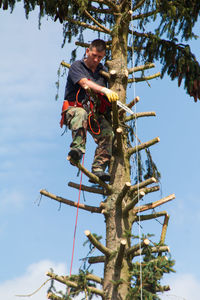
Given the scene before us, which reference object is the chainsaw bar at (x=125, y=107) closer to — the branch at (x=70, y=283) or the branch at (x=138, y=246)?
the branch at (x=138, y=246)

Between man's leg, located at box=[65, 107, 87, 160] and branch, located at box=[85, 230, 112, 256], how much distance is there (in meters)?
1.03

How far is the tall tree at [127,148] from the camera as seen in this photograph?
5.86m

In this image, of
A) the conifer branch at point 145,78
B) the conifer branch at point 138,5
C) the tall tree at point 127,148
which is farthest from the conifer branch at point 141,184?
the conifer branch at point 138,5

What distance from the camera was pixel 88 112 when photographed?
6684 mm

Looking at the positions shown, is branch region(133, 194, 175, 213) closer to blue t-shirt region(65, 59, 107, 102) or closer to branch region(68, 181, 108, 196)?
branch region(68, 181, 108, 196)

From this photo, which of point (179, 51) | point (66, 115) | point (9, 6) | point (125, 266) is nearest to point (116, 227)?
point (125, 266)

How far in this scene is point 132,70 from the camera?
7.29 meters

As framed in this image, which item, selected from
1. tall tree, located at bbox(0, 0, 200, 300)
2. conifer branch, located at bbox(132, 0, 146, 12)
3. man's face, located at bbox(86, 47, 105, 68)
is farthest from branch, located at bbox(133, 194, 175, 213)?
conifer branch, located at bbox(132, 0, 146, 12)

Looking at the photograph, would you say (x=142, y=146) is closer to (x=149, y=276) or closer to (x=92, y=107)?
(x=92, y=107)

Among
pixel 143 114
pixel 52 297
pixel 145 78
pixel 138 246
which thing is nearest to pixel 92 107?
pixel 143 114

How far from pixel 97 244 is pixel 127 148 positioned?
1.63 meters

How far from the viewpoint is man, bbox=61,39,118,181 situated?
6.30 metres

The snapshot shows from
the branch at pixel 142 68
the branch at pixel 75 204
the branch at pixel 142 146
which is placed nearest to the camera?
the branch at pixel 75 204

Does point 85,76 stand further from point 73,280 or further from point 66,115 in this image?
point 73,280
